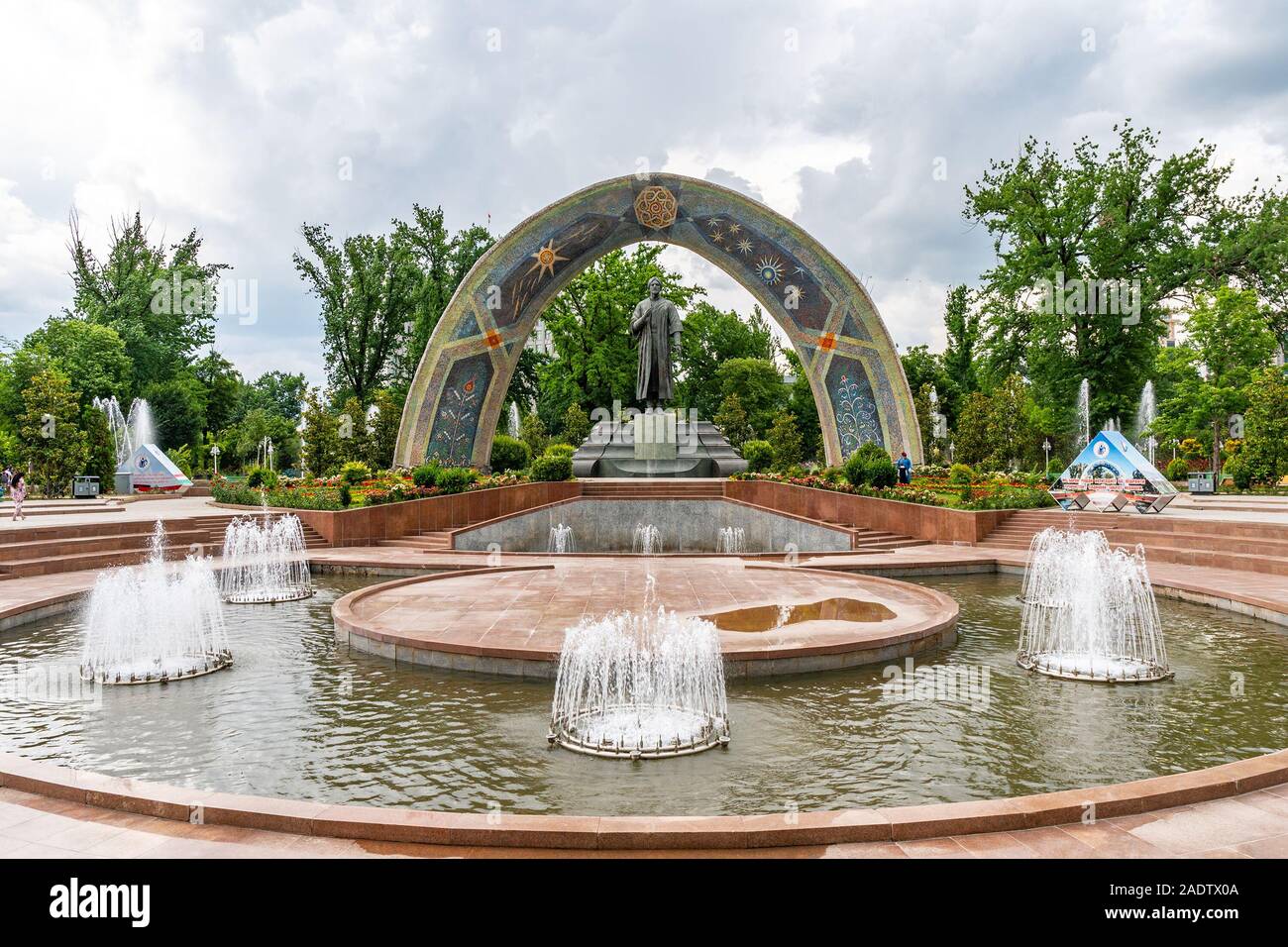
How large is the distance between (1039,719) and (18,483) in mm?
20614

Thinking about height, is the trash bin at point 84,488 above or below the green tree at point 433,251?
below

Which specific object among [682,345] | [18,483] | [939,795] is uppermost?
[682,345]

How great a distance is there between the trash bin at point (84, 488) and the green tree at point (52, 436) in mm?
590

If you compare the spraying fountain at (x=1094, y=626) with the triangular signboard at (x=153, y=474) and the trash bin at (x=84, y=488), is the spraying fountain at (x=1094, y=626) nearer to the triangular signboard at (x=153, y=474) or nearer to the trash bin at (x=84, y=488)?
the trash bin at (x=84, y=488)

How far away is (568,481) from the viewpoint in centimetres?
2294

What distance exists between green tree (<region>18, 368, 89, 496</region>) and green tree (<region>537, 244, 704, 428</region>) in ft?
69.6

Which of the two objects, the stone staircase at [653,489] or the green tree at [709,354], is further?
the green tree at [709,354]

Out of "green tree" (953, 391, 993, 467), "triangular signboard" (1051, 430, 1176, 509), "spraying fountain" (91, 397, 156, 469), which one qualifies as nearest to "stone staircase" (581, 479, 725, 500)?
"triangular signboard" (1051, 430, 1176, 509)

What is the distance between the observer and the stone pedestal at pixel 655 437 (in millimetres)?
25391

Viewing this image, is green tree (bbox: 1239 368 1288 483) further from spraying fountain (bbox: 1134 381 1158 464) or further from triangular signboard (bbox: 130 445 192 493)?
triangular signboard (bbox: 130 445 192 493)

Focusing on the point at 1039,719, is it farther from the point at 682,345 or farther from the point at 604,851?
the point at 682,345

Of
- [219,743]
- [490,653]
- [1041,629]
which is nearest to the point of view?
[219,743]

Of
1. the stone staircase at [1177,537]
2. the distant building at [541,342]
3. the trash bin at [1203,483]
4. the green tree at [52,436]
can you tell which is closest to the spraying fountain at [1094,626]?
the stone staircase at [1177,537]
